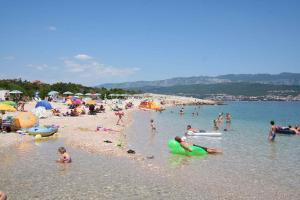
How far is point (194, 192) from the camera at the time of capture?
Answer: 10.4 meters

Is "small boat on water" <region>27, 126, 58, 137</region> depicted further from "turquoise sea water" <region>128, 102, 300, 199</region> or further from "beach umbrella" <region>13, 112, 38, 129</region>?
"turquoise sea water" <region>128, 102, 300, 199</region>

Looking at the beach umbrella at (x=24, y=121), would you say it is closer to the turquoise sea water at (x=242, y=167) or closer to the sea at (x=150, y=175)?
the sea at (x=150, y=175)

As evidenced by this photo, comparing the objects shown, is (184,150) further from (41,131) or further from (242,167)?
(41,131)

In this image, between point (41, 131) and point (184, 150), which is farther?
point (41, 131)

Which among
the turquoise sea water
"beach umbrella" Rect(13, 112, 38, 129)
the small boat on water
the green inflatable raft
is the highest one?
"beach umbrella" Rect(13, 112, 38, 129)

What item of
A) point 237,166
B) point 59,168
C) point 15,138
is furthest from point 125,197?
point 15,138

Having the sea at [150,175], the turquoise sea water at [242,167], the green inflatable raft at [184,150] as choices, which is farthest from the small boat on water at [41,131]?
the green inflatable raft at [184,150]

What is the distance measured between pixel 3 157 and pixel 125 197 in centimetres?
734

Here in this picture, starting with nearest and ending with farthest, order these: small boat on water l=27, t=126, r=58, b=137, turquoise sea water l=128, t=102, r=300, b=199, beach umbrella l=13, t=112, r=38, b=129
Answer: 1. turquoise sea water l=128, t=102, r=300, b=199
2. small boat on water l=27, t=126, r=58, b=137
3. beach umbrella l=13, t=112, r=38, b=129

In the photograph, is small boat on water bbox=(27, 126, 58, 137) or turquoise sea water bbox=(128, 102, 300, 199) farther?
small boat on water bbox=(27, 126, 58, 137)

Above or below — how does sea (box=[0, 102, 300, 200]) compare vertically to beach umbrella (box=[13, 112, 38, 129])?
below

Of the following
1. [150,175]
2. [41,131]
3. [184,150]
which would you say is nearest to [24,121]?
[41,131]

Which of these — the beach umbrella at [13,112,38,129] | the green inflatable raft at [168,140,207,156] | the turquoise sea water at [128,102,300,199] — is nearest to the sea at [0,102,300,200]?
the turquoise sea water at [128,102,300,199]

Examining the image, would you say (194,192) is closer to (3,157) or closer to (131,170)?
(131,170)
